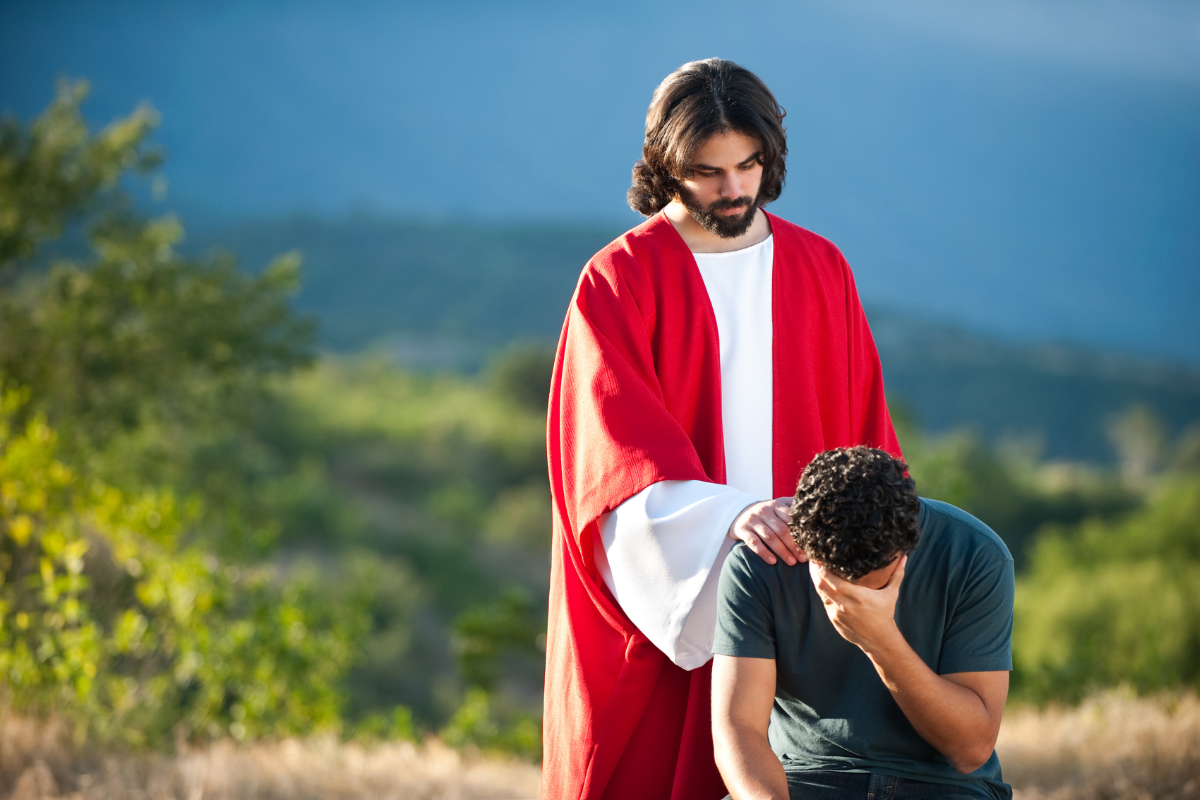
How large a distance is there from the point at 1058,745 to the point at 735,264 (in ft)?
9.09

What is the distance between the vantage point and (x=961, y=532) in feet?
6.36

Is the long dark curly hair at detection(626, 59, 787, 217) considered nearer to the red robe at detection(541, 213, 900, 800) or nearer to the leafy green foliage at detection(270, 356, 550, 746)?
the red robe at detection(541, 213, 900, 800)

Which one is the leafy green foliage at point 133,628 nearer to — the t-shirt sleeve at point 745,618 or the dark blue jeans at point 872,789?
the t-shirt sleeve at point 745,618

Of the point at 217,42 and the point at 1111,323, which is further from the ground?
the point at 217,42

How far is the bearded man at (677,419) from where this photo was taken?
219 cm

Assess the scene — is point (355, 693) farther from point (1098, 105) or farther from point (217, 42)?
point (1098, 105)

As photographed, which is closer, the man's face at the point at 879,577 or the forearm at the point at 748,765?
the man's face at the point at 879,577

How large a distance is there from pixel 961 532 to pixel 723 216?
36.7 inches

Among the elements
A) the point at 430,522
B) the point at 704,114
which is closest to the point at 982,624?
the point at 704,114

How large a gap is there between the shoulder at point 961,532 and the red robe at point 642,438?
49cm

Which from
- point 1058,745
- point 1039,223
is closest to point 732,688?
point 1058,745

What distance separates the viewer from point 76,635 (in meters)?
4.40

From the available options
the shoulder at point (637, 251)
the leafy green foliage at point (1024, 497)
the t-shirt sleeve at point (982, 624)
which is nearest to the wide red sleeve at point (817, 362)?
the shoulder at point (637, 251)

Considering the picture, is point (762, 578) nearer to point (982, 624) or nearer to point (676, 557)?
point (676, 557)
